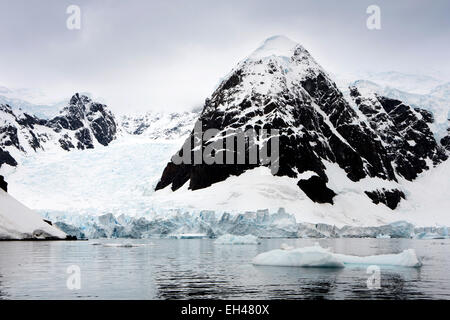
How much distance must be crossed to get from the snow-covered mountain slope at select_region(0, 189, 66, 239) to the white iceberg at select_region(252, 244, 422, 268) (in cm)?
5181

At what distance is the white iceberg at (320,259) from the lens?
125 ft

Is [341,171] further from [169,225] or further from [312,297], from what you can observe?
[312,297]

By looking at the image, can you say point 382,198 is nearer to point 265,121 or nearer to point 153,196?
point 265,121

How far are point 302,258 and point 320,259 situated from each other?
4.39 feet

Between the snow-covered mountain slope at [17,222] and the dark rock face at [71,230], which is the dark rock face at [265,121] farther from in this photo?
the snow-covered mountain slope at [17,222]

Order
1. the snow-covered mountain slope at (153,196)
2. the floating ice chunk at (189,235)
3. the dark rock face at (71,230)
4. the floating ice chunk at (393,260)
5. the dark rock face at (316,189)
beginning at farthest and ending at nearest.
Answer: the dark rock face at (316,189) → the snow-covered mountain slope at (153,196) → the floating ice chunk at (189,235) → the dark rock face at (71,230) → the floating ice chunk at (393,260)

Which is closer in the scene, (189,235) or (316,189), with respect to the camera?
(189,235)

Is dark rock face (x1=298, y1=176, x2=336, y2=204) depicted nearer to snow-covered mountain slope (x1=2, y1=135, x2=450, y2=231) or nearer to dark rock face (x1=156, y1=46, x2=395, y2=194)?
snow-covered mountain slope (x1=2, y1=135, x2=450, y2=231)

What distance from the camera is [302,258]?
3884 cm

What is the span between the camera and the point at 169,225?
106 metres

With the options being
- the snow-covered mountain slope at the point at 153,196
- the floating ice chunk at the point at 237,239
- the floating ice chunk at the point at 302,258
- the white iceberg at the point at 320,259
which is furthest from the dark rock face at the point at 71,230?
the white iceberg at the point at 320,259

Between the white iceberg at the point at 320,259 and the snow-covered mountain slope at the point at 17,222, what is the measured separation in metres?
51.8

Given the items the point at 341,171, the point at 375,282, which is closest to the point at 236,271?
the point at 375,282

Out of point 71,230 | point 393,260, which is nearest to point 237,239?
point 71,230
